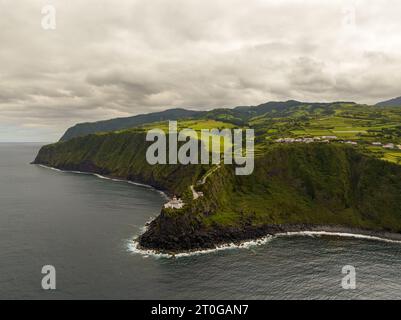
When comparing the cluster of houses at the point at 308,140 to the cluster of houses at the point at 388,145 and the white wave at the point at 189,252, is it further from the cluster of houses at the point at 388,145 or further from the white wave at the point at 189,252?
the white wave at the point at 189,252

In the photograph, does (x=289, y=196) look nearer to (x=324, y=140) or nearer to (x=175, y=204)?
(x=324, y=140)

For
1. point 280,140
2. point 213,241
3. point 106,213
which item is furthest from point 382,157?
point 106,213

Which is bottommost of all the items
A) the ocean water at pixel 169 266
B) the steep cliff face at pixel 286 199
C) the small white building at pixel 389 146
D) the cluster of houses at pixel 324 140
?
the ocean water at pixel 169 266

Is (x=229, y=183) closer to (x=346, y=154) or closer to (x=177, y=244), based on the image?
(x=177, y=244)

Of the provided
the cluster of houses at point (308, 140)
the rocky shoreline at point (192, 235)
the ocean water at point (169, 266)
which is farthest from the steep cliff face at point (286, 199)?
the cluster of houses at point (308, 140)

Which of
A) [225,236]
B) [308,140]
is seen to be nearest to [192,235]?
[225,236]

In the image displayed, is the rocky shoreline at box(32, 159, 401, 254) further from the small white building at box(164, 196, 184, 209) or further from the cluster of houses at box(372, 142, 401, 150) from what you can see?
the cluster of houses at box(372, 142, 401, 150)
